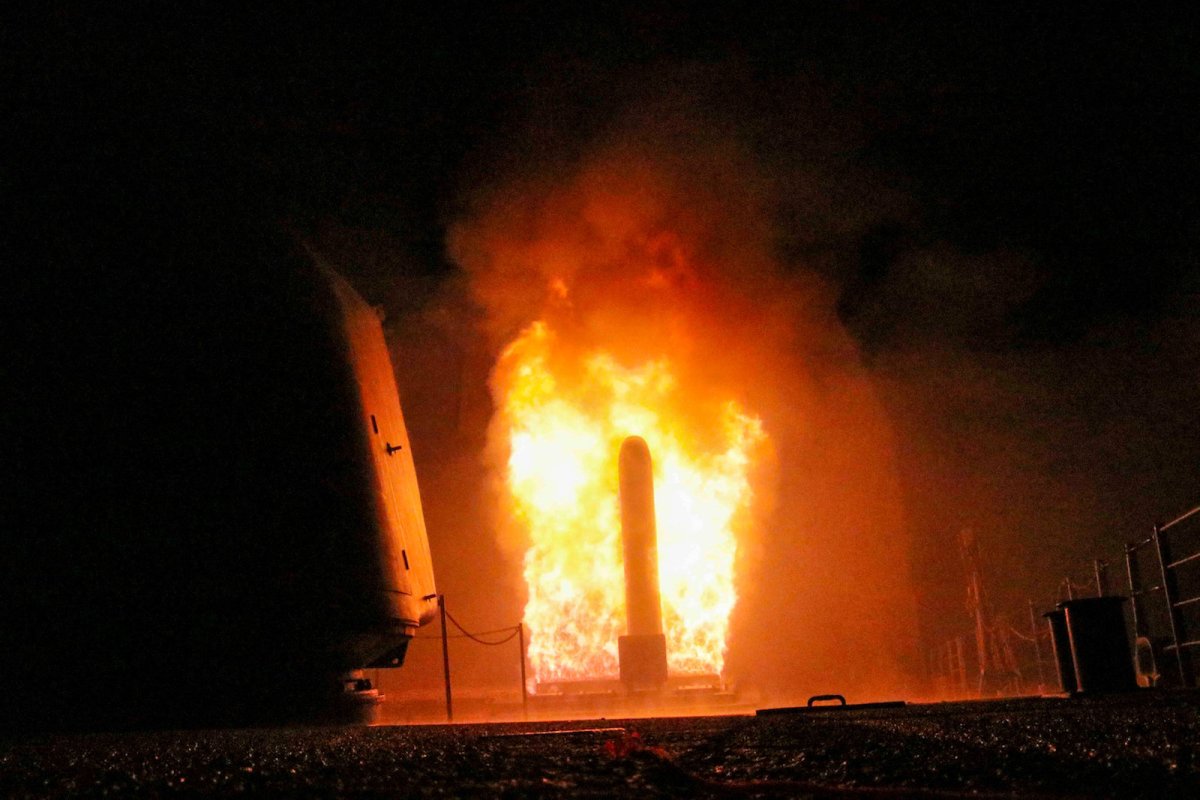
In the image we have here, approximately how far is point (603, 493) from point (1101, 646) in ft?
60.2

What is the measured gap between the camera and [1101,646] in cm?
688

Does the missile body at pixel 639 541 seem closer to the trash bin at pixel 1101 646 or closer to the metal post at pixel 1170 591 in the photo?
the trash bin at pixel 1101 646

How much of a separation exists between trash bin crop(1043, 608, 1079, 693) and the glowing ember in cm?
1649

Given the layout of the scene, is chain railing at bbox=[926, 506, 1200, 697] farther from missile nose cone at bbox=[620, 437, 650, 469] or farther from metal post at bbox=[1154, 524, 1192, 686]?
missile nose cone at bbox=[620, 437, 650, 469]

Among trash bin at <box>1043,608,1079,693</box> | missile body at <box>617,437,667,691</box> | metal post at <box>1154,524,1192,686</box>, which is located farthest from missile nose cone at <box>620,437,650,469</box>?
metal post at <box>1154,524,1192,686</box>

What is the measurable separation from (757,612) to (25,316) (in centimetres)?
2277

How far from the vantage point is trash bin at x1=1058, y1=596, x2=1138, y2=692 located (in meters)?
6.82

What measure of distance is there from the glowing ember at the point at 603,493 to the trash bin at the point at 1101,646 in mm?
17326

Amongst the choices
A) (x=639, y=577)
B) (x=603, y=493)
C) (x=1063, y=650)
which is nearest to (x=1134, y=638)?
(x=1063, y=650)

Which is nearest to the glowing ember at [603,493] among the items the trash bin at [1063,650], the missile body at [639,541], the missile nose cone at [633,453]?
the missile nose cone at [633,453]

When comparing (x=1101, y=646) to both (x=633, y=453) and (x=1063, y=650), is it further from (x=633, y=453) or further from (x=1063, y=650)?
(x=633, y=453)

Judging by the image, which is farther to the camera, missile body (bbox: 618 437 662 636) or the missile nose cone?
the missile nose cone

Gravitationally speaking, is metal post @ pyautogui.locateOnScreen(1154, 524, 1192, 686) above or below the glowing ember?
below

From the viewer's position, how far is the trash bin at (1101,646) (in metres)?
6.82
